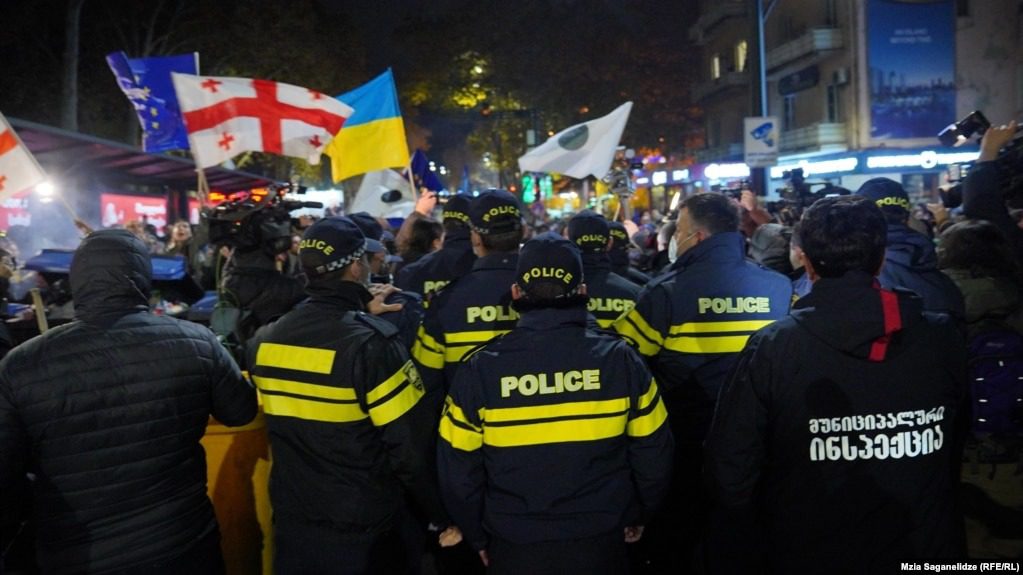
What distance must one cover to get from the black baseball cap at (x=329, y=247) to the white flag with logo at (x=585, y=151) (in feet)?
17.9

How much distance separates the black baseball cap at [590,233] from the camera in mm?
5410

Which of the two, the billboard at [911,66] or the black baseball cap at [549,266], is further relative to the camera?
the billboard at [911,66]

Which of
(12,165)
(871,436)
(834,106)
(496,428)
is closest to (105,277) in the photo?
(496,428)

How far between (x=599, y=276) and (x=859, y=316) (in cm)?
272

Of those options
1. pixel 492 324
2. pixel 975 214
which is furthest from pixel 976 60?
pixel 492 324

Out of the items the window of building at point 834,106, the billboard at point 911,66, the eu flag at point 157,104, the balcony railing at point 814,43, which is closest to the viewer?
the eu flag at point 157,104

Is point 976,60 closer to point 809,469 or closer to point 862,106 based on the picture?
point 862,106

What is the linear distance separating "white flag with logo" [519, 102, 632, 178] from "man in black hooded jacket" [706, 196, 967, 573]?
6.05 meters

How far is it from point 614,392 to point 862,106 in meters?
28.6

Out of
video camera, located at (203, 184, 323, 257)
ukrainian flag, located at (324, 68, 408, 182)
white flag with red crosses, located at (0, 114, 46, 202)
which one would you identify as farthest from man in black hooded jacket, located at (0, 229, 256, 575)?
ukrainian flag, located at (324, 68, 408, 182)

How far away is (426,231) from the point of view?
22.5 ft

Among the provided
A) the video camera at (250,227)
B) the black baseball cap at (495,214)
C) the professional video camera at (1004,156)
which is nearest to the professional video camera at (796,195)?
the professional video camera at (1004,156)

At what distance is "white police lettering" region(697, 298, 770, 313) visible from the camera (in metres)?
4.13

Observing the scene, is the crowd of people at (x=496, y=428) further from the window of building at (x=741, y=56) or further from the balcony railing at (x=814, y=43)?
the window of building at (x=741, y=56)
